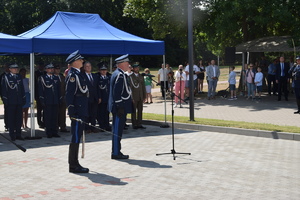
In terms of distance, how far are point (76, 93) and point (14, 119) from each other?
193 inches

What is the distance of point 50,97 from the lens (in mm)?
14219

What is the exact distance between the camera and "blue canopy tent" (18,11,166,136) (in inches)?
552

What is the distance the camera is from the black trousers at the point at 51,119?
1404cm

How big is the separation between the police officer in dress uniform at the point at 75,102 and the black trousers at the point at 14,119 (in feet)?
15.5

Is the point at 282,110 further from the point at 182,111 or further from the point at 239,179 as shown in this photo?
the point at 239,179

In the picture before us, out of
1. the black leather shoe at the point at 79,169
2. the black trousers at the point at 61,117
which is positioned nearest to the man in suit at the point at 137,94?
the black trousers at the point at 61,117

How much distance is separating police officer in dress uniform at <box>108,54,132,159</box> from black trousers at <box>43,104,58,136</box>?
3.90 metres

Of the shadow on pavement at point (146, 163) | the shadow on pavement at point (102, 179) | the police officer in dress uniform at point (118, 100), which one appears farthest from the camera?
the police officer in dress uniform at point (118, 100)

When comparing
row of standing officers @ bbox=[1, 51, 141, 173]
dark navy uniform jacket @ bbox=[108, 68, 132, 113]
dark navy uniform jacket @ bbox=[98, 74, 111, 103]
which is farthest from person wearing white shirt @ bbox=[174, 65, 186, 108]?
dark navy uniform jacket @ bbox=[108, 68, 132, 113]

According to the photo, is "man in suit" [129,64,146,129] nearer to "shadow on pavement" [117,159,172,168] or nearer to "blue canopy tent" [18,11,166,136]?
"blue canopy tent" [18,11,166,136]

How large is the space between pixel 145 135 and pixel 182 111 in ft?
22.1

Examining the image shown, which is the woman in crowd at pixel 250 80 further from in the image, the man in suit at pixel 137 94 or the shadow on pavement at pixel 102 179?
the shadow on pavement at pixel 102 179

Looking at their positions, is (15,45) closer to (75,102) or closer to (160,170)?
(75,102)

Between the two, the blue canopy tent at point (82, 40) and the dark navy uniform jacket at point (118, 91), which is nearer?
the dark navy uniform jacket at point (118, 91)
